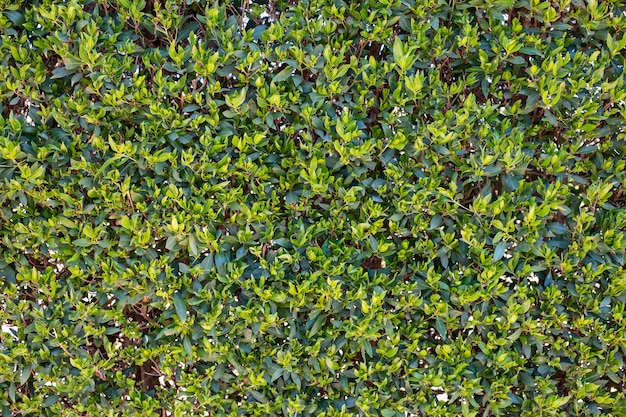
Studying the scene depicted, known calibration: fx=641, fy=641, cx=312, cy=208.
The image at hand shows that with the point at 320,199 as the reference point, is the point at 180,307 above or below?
below

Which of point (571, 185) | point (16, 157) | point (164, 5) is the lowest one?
point (16, 157)

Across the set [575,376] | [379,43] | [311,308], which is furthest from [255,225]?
[575,376]

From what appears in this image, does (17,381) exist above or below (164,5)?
below

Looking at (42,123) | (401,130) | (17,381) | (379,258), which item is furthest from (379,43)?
(17,381)

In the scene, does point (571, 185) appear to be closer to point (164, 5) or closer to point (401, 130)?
point (401, 130)

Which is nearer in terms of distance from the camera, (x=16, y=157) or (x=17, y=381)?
(x=16, y=157)

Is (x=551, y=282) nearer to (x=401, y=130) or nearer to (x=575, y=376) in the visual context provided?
(x=575, y=376)
